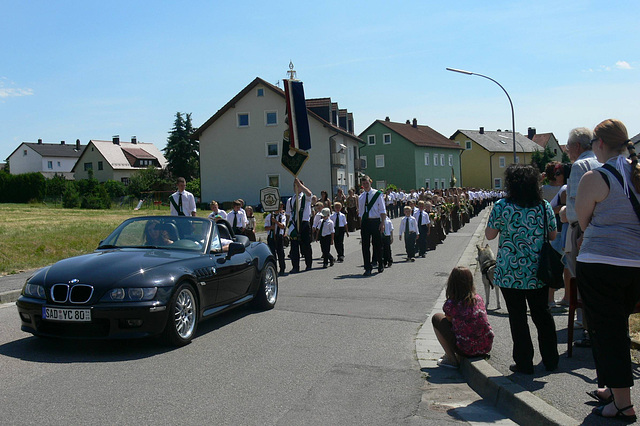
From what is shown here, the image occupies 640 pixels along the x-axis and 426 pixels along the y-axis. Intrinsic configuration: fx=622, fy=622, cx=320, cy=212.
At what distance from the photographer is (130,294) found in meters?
6.32

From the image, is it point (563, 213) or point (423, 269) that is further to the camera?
point (423, 269)

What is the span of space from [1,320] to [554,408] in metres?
7.48

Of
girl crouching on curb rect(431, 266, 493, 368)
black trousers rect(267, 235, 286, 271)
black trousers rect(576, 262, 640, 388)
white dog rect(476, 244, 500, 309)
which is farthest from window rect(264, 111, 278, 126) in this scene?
black trousers rect(576, 262, 640, 388)

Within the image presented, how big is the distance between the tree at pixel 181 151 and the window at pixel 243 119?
27.0 meters

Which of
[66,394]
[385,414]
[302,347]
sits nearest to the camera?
[385,414]

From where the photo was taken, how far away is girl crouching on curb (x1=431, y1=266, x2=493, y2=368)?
580 centimetres

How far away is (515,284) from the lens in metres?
5.29

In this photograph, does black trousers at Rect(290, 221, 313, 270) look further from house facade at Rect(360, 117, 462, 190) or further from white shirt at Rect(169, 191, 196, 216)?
house facade at Rect(360, 117, 462, 190)

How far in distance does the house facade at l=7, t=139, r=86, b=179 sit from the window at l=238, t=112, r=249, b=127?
6240 centimetres

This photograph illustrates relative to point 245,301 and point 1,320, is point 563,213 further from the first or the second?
point 1,320

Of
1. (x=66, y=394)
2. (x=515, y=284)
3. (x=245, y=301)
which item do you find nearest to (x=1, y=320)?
(x=245, y=301)

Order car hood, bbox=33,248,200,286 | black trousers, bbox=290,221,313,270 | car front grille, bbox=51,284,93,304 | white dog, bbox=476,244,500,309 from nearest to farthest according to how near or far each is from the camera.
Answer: car front grille, bbox=51,284,93,304, car hood, bbox=33,248,200,286, white dog, bbox=476,244,500,309, black trousers, bbox=290,221,313,270

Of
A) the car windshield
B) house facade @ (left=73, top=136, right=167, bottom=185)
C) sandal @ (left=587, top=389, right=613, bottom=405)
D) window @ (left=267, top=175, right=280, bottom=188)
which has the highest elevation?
house facade @ (left=73, top=136, right=167, bottom=185)

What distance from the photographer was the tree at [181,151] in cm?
7788
